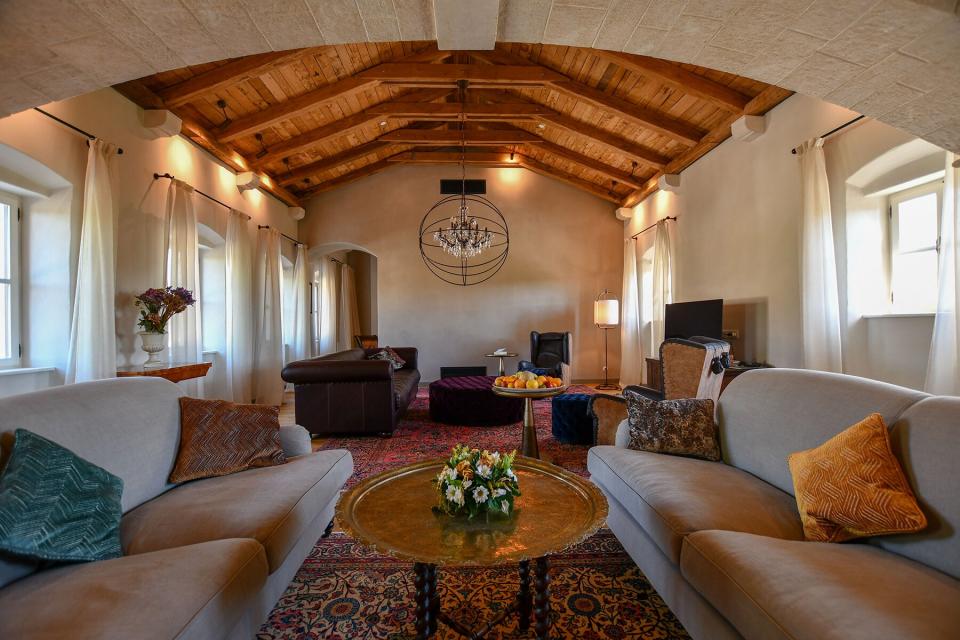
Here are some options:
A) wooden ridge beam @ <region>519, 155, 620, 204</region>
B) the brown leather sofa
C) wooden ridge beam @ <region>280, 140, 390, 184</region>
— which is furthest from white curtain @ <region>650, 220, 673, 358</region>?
wooden ridge beam @ <region>280, 140, 390, 184</region>

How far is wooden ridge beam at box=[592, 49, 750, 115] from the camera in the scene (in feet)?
12.9

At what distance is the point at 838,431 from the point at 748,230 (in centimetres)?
323

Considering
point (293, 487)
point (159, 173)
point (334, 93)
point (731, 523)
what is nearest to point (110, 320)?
point (159, 173)

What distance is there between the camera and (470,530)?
1373 mm

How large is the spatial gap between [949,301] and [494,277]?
5851 mm

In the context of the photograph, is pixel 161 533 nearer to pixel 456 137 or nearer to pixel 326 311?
pixel 456 137

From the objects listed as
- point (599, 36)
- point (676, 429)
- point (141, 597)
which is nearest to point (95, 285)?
point (141, 597)

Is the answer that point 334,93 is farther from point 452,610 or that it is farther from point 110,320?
point 452,610

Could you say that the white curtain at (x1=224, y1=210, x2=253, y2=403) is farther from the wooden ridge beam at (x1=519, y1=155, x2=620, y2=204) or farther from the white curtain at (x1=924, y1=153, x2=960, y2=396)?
the white curtain at (x1=924, y1=153, x2=960, y2=396)

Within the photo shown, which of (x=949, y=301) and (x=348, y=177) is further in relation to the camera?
(x=348, y=177)

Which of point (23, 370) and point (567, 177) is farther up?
point (567, 177)

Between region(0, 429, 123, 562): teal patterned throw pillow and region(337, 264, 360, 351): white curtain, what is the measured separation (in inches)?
335

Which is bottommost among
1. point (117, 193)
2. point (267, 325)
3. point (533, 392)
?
point (533, 392)

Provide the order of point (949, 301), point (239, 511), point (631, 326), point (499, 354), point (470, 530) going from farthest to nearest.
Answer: point (631, 326)
point (499, 354)
point (949, 301)
point (239, 511)
point (470, 530)
